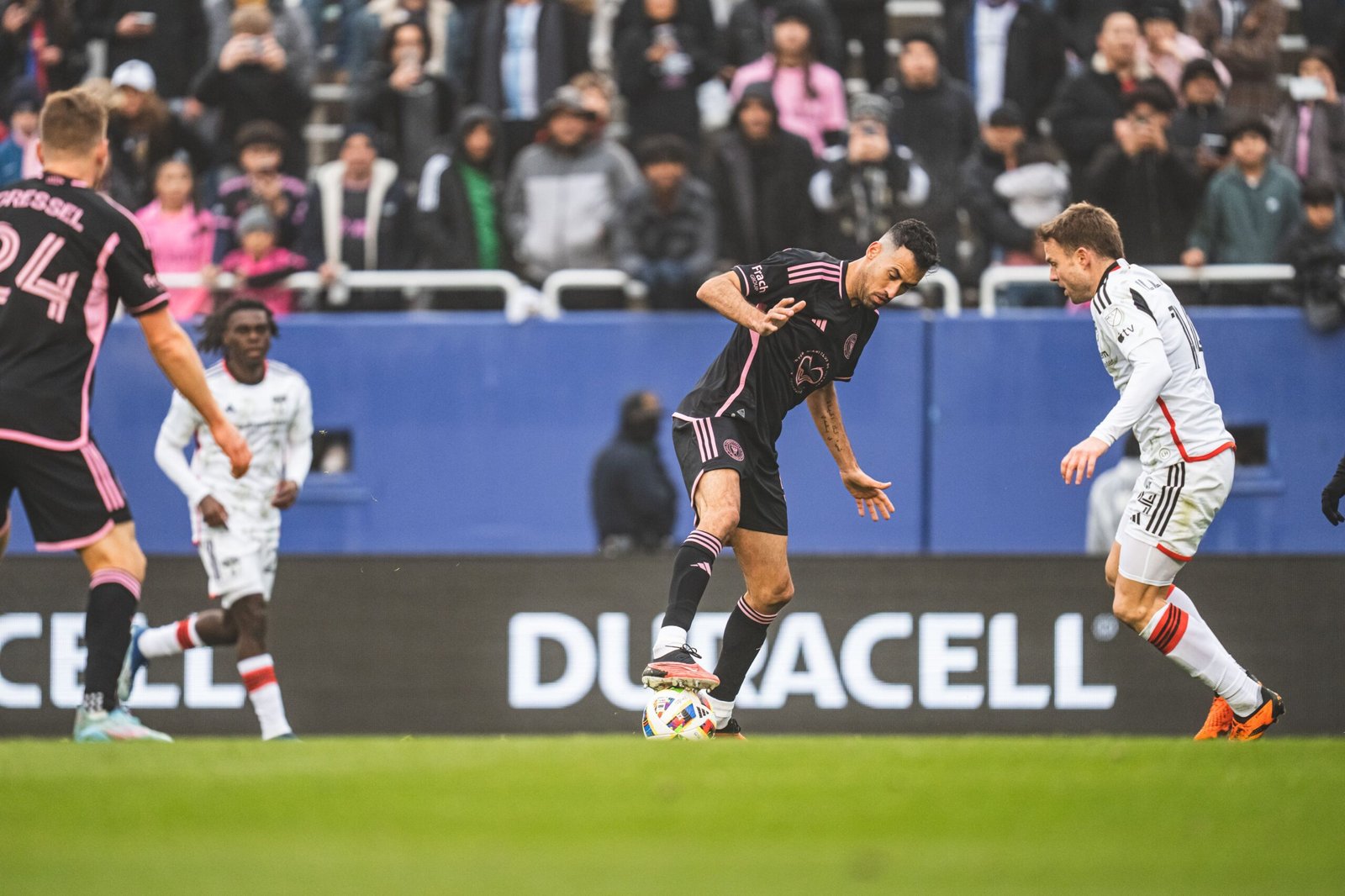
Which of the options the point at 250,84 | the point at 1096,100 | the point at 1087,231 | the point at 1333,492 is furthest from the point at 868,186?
the point at 1333,492

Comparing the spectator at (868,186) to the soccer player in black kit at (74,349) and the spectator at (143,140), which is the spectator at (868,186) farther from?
the soccer player in black kit at (74,349)

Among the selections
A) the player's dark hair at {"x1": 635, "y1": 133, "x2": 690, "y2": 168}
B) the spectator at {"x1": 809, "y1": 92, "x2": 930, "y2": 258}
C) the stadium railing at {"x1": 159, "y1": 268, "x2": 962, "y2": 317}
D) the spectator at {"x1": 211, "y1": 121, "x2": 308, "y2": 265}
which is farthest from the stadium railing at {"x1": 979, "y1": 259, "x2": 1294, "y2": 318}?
the spectator at {"x1": 211, "y1": 121, "x2": 308, "y2": 265}

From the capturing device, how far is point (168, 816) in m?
5.23

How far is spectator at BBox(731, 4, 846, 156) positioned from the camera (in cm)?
1307

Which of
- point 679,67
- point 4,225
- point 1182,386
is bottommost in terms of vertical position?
point 1182,386

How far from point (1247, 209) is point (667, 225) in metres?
3.86

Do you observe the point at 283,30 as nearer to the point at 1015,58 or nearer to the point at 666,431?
the point at 666,431

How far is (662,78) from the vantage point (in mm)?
13227

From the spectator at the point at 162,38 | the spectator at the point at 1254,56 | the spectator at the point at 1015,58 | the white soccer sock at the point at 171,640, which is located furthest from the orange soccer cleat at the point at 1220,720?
the spectator at the point at 162,38

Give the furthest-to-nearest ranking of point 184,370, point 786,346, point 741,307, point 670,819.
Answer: point 786,346 < point 741,307 < point 184,370 < point 670,819

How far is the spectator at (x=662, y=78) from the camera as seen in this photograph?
1320cm

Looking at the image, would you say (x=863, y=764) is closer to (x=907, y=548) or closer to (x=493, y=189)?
(x=907, y=548)

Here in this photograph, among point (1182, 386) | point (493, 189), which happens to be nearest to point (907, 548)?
point (493, 189)

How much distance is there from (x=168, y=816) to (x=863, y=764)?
7.24 feet
